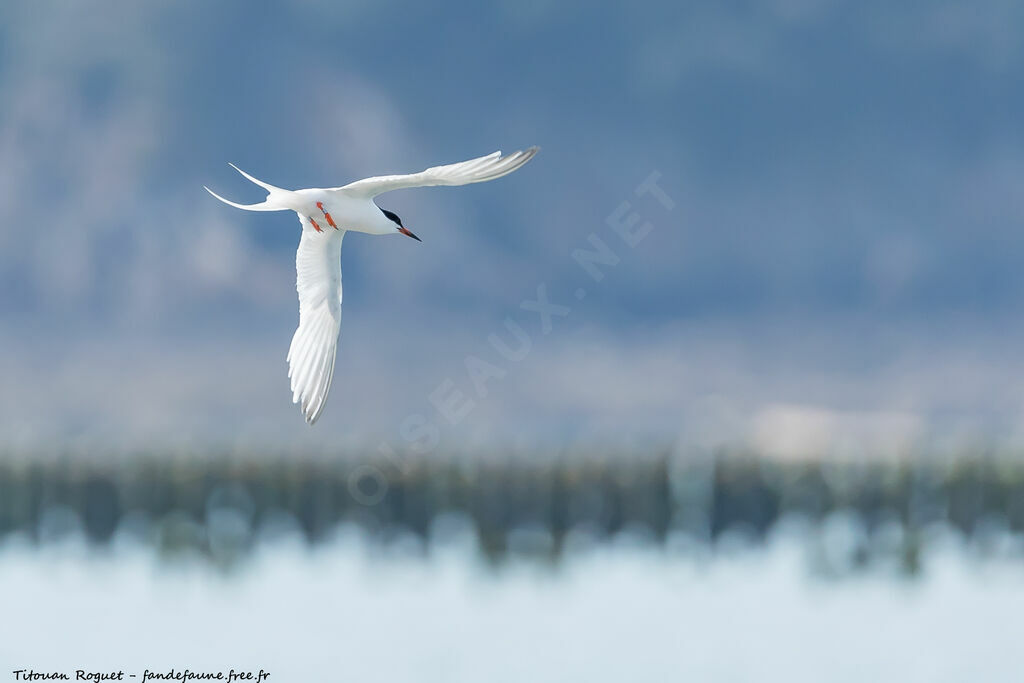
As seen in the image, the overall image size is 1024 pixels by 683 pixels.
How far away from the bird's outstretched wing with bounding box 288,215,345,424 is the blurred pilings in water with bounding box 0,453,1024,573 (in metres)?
11.7

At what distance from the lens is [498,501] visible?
70.4ft

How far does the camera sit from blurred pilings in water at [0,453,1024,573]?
21453 mm

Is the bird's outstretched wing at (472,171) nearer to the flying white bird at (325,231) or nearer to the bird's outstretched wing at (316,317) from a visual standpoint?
the flying white bird at (325,231)

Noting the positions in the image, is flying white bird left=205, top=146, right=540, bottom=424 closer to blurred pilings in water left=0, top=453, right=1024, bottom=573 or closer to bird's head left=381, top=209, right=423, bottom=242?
bird's head left=381, top=209, right=423, bottom=242

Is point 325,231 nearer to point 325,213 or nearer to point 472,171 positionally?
point 325,213

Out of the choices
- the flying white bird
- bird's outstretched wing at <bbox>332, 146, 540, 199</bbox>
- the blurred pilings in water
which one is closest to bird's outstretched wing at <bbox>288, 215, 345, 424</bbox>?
the flying white bird

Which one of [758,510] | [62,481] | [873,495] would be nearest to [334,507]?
[62,481]

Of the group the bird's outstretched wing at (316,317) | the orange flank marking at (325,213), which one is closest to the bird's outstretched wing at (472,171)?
the orange flank marking at (325,213)

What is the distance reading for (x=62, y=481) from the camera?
74.9 feet

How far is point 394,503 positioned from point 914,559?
1060cm

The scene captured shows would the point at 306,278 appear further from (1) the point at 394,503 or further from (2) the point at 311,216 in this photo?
(1) the point at 394,503

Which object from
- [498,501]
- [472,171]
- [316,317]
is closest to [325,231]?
[316,317]

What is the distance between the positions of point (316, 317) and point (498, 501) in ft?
40.0

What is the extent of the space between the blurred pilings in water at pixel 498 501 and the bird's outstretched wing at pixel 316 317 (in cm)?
1167
